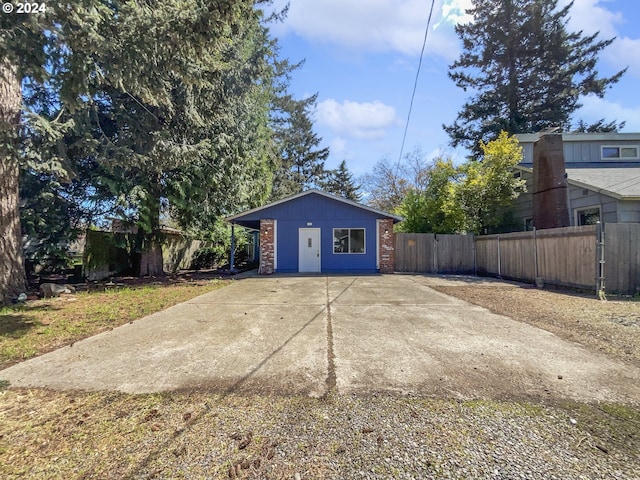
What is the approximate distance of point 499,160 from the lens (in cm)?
1319

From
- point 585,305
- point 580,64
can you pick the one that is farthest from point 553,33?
point 585,305

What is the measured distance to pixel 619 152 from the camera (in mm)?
14688

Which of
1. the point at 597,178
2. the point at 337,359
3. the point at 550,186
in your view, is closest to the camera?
the point at 337,359

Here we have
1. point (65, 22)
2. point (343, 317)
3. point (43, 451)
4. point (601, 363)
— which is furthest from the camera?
point (343, 317)

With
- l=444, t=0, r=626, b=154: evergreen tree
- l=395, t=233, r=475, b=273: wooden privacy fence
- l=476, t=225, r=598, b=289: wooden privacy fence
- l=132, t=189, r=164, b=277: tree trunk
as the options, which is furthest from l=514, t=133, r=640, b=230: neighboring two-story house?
l=132, t=189, r=164, b=277: tree trunk

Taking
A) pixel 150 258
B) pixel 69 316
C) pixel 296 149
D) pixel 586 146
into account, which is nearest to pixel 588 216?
A: pixel 586 146

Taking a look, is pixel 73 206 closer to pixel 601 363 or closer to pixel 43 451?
pixel 43 451

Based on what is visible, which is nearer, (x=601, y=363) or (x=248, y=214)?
(x=601, y=363)

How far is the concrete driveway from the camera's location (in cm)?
288

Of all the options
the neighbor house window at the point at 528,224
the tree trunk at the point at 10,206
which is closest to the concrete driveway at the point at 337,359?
the tree trunk at the point at 10,206

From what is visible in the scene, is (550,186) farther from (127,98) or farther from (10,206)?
(10,206)

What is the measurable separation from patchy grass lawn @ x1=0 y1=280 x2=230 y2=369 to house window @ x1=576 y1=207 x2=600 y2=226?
42.9ft

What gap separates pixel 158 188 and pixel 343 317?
8513 millimetres

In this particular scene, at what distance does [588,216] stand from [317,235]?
10.1 meters
